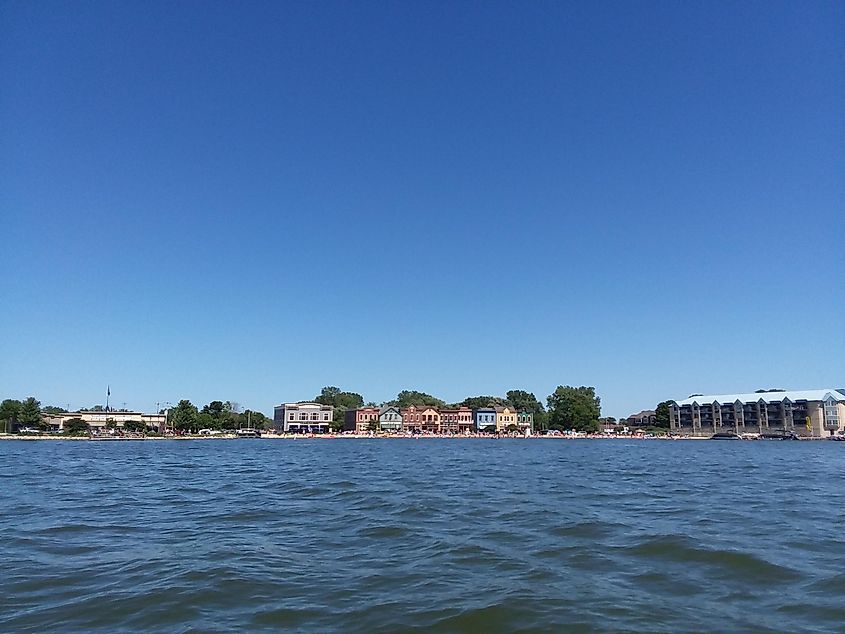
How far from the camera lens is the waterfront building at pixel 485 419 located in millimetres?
150375

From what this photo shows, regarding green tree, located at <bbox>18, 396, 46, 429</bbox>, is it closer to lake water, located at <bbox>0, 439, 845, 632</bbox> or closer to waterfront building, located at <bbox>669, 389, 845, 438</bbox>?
lake water, located at <bbox>0, 439, 845, 632</bbox>

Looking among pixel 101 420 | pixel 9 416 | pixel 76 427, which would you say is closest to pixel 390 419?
pixel 101 420

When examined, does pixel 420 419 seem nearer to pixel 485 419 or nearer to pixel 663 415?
pixel 485 419

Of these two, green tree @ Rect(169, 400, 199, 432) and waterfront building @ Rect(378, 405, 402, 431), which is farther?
waterfront building @ Rect(378, 405, 402, 431)

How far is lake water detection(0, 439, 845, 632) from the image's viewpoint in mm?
7927

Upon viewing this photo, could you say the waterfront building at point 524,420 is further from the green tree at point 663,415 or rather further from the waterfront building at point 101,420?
the waterfront building at point 101,420

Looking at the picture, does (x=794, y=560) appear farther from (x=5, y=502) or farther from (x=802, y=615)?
(x=5, y=502)

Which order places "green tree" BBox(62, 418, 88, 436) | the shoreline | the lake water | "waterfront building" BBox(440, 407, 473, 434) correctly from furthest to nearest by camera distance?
"waterfront building" BBox(440, 407, 473, 434) < "green tree" BBox(62, 418, 88, 436) < the shoreline < the lake water

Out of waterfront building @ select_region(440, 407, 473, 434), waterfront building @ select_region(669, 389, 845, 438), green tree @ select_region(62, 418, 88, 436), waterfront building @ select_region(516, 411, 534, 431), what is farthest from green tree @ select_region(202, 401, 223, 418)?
waterfront building @ select_region(669, 389, 845, 438)

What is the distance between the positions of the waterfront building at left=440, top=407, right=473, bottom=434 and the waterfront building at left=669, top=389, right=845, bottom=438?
2046 inches

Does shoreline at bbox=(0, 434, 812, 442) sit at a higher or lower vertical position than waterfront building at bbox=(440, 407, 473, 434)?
lower

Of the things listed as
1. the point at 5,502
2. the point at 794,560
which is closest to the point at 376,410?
the point at 5,502

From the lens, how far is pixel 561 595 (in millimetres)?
8852

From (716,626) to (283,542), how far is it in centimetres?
850
